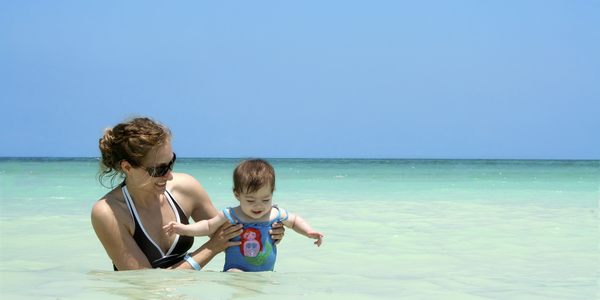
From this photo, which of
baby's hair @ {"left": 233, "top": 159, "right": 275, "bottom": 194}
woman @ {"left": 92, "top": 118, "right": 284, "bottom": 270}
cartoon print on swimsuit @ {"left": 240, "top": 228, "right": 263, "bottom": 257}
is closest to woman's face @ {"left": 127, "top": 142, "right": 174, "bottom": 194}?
woman @ {"left": 92, "top": 118, "right": 284, "bottom": 270}

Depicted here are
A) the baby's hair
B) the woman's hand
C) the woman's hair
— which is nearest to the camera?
the woman's hair

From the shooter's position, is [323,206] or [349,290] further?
[323,206]

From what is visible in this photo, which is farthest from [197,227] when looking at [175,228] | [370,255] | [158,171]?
[370,255]

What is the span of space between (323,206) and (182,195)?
19.3 feet

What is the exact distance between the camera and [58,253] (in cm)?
525

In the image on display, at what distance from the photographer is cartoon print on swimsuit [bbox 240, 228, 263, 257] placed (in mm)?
3330

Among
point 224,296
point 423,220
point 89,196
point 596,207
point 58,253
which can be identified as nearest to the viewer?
point 224,296

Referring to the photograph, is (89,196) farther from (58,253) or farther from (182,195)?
(182,195)

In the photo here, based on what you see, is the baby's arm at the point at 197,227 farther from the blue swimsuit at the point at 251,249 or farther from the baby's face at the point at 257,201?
the baby's face at the point at 257,201

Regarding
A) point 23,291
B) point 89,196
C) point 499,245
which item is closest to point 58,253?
point 23,291

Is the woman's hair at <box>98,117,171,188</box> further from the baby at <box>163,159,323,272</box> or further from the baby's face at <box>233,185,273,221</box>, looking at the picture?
the baby's face at <box>233,185,273,221</box>

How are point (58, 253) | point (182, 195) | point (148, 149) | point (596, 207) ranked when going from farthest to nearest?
1. point (596, 207)
2. point (58, 253)
3. point (182, 195)
4. point (148, 149)

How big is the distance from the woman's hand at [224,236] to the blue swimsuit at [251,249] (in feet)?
0.12

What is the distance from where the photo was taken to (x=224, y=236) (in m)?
3.32
